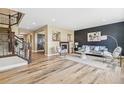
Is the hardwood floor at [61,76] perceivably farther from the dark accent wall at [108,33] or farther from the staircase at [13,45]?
the staircase at [13,45]

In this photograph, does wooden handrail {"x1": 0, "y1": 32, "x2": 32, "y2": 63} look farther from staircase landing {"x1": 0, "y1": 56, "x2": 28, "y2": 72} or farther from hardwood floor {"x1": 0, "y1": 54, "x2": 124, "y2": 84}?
hardwood floor {"x1": 0, "y1": 54, "x2": 124, "y2": 84}

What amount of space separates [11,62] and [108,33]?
3742mm

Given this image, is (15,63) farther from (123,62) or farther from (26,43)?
(123,62)

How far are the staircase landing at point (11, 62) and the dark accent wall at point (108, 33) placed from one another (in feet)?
7.94

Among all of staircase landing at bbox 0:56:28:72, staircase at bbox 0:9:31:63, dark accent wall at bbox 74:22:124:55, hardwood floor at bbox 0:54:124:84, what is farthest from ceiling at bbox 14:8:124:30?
hardwood floor at bbox 0:54:124:84

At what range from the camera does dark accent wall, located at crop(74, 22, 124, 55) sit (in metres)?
3.26

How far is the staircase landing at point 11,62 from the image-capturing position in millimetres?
3313

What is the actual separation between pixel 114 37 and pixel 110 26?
0.47 metres

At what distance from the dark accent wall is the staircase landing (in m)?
2.42

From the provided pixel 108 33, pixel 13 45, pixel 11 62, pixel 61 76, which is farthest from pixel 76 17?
pixel 11 62

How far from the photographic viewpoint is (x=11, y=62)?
3.58 metres

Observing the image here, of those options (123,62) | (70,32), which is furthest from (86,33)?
(123,62)

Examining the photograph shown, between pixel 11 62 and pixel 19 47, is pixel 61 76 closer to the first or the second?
pixel 11 62
